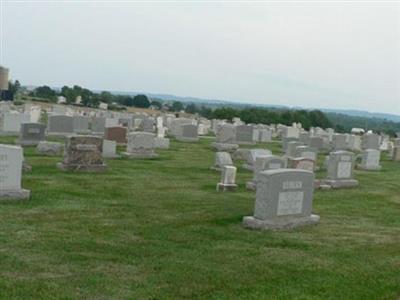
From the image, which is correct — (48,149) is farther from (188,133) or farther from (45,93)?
(45,93)

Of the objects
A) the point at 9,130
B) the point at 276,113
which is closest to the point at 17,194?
the point at 9,130

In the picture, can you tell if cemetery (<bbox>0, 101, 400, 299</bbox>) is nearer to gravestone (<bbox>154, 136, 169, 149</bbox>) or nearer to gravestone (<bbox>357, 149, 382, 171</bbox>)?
gravestone (<bbox>357, 149, 382, 171</bbox>)

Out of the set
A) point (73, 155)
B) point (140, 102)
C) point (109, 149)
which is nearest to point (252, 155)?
point (109, 149)

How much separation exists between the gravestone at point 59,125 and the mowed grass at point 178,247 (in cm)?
1198

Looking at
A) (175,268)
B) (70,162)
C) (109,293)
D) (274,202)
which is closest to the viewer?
(109,293)

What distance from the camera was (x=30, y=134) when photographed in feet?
69.5

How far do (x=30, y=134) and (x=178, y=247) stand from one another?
14.4 m

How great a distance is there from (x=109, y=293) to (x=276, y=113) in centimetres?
4642

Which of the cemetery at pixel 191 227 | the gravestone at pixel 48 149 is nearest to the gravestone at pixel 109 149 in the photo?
the cemetery at pixel 191 227

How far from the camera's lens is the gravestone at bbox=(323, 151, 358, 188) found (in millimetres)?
16312

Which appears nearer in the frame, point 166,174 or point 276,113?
point 166,174

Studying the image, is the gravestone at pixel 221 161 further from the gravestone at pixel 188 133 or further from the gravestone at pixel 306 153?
the gravestone at pixel 188 133

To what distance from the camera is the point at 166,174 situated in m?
16.4

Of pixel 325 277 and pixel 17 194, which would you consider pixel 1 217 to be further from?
pixel 325 277
